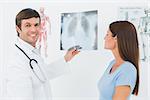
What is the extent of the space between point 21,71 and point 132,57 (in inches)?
17.4

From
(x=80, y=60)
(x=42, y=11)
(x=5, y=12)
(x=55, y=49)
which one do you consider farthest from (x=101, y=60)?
(x=5, y=12)

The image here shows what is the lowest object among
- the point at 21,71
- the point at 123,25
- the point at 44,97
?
the point at 44,97

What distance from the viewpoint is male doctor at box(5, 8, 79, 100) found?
130 cm

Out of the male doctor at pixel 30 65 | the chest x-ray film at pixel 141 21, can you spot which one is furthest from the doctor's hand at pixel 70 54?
the chest x-ray film at pixel 141 21

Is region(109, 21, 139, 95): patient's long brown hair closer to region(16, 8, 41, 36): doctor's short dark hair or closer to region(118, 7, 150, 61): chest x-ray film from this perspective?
region(118, 7, 150, 61): chest x-ray film

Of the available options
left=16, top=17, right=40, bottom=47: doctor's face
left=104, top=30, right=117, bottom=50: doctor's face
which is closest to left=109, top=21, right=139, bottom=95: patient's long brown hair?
left=104, top=30, right=117, bottom=50: doctor's face

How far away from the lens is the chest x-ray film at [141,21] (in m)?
1.33

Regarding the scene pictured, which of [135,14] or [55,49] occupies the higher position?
[135,14]

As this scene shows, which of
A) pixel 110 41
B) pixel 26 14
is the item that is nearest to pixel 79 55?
pixel 110 41

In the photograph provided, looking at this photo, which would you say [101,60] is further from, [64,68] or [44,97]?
[44,97]

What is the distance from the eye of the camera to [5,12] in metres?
1.37

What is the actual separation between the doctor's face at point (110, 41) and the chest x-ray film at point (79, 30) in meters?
0.04

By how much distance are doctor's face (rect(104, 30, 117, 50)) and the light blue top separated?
82 mm

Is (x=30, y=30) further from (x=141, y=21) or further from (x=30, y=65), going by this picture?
(x=141, y=21)
